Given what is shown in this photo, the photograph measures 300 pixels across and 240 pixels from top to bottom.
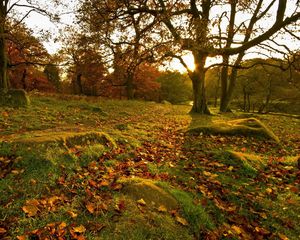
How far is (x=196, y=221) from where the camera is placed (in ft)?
12.7

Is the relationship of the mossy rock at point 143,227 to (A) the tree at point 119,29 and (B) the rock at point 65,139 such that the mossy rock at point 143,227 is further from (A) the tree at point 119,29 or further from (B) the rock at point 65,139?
(A) the tree at point 119,29

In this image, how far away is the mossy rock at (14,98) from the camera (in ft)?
37.4

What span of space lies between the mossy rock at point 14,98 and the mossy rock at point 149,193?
30.0 feet

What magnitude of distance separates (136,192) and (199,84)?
1467cm

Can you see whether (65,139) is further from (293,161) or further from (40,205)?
(293,161)

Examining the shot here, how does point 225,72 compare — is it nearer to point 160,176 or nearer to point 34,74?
point 160,176

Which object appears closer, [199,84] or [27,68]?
[199,84]

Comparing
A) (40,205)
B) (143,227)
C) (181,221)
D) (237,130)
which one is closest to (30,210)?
(40,205)

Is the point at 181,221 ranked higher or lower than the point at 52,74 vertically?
lower

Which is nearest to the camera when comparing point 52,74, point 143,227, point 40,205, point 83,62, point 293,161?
point 143,227

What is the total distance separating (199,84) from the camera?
Result: 58.9 ft

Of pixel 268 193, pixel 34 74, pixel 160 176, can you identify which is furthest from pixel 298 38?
pixel 34 74

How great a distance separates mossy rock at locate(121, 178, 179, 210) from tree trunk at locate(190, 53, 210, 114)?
45.2 feet

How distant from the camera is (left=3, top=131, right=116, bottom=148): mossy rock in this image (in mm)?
5433
